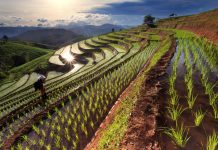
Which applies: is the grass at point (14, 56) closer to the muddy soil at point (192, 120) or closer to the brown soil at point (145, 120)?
the brown soil at point (145, 120)

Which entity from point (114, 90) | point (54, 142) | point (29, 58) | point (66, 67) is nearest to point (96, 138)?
point (54, 142)

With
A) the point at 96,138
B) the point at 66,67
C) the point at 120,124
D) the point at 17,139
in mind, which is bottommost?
the point at 66,67

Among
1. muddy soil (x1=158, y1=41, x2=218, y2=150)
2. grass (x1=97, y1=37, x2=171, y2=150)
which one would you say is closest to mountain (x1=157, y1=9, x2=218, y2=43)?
muddy soil (x1=158, y1=41, x2=218, y2=150)

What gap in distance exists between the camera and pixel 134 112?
32.2 ft

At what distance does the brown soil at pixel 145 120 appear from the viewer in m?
7.27

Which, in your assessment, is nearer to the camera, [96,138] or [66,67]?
[96,138]

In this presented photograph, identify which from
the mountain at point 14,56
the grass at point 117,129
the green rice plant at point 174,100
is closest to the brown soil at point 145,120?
the grass at point 117,129

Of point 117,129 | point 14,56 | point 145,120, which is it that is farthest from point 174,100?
point 14,56

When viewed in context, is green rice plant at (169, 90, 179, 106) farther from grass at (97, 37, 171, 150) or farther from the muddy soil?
grass at (97, 37, 171, 150)

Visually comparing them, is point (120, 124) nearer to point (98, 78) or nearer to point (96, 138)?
point (96, 138)

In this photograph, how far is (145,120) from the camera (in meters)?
8.91

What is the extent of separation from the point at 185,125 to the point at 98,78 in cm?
1215

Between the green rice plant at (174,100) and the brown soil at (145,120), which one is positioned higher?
the green rice plant at (174,100)

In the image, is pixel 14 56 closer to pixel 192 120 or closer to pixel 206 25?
pixel 206 25
